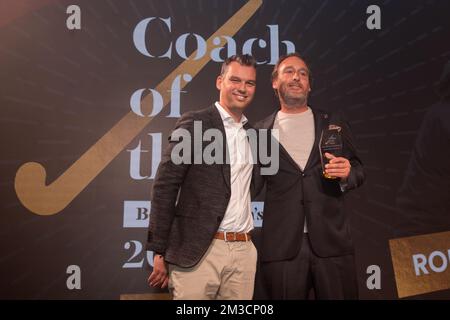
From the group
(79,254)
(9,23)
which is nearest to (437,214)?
(79,254)

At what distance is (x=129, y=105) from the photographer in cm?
281

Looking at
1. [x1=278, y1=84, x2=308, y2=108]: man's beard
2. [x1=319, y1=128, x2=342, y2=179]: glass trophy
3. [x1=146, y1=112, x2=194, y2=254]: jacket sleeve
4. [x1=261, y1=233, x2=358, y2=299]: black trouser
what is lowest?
[x1=261, y1=233, x2=358, y2=299]: black trouser

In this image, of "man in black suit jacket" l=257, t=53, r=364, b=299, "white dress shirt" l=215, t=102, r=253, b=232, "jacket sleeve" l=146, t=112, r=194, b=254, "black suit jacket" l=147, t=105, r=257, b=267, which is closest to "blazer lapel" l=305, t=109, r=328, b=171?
"man in black suit jacket" l=257, t=53, r=364, b=299

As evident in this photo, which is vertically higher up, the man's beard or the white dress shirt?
the man's beard

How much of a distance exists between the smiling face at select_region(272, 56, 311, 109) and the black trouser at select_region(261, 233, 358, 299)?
0.79 metres

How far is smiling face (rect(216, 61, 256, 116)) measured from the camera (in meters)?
2.29

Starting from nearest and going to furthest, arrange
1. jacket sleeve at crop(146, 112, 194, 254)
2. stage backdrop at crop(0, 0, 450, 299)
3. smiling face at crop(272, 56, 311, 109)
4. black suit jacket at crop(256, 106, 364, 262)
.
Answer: jacket sleeve at crop(146, 112, 194, 254) < black suit jacket at crop(256, 106, 364, 262) < smiling face at crop(272, 56, 311, 109) < stage backdrop at crop(0, 0, 450, 299)

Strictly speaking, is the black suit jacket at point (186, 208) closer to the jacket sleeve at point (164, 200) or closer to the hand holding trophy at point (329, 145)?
the jacket sleeve at point (164, 200)

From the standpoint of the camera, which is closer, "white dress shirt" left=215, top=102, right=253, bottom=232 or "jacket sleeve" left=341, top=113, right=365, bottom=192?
"white dress shirt" left=215, top=102, right=253, bottom=232

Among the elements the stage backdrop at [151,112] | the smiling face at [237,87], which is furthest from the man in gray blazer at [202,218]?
the stage backdrop at [151,112]

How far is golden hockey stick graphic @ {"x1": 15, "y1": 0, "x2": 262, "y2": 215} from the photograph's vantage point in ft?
8.87

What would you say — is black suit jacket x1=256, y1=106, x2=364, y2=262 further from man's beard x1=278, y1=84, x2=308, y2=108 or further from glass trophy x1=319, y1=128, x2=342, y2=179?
man's beard x1=278, y1=84, x2=308, y2=108

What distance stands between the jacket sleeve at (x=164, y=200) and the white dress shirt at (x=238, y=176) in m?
0.25

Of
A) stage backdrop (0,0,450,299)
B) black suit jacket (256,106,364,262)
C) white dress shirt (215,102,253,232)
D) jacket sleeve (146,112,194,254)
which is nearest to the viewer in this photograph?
jacket sleeve (146,112,194,254)
